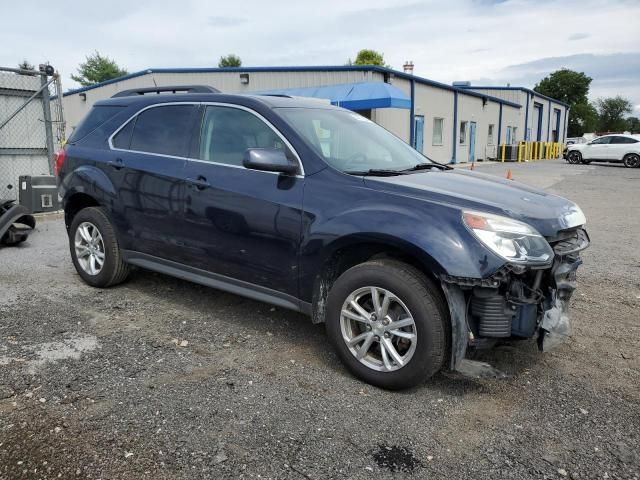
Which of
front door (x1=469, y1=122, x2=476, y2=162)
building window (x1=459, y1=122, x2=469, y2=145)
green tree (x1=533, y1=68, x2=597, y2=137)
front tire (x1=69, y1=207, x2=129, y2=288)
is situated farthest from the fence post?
green tree (x1=533, y1=68, x2=597, y2=137)

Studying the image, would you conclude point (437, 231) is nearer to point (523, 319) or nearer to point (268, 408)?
point (523, 319)

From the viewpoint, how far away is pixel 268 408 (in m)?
3.10

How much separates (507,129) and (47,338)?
139ft

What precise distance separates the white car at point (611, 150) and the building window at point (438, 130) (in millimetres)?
8898

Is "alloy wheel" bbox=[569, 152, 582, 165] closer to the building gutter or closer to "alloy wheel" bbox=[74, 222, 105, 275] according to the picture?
the building gutter

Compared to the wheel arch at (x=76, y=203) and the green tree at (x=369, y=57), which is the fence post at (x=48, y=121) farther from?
the green tree at (x=369, y=57)

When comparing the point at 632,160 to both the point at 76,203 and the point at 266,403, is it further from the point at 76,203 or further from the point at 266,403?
the point at 266,403

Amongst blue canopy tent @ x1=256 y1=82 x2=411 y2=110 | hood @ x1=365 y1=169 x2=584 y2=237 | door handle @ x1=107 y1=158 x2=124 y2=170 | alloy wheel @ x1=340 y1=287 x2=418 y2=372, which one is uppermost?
blue canopy tent @ x1=256 y1=82 x2=411 y2=110

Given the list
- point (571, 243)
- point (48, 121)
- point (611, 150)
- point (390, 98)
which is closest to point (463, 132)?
point (611, 150)

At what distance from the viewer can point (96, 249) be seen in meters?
5.12

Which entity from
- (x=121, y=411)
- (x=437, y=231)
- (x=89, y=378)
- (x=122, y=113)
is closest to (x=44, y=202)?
(x=122, y=113)

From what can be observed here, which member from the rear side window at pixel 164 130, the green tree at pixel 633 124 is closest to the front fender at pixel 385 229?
the rear side window at pixel 164 130

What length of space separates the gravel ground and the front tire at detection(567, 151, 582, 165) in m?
30.5

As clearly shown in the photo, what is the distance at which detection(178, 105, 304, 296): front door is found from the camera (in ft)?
12.1
